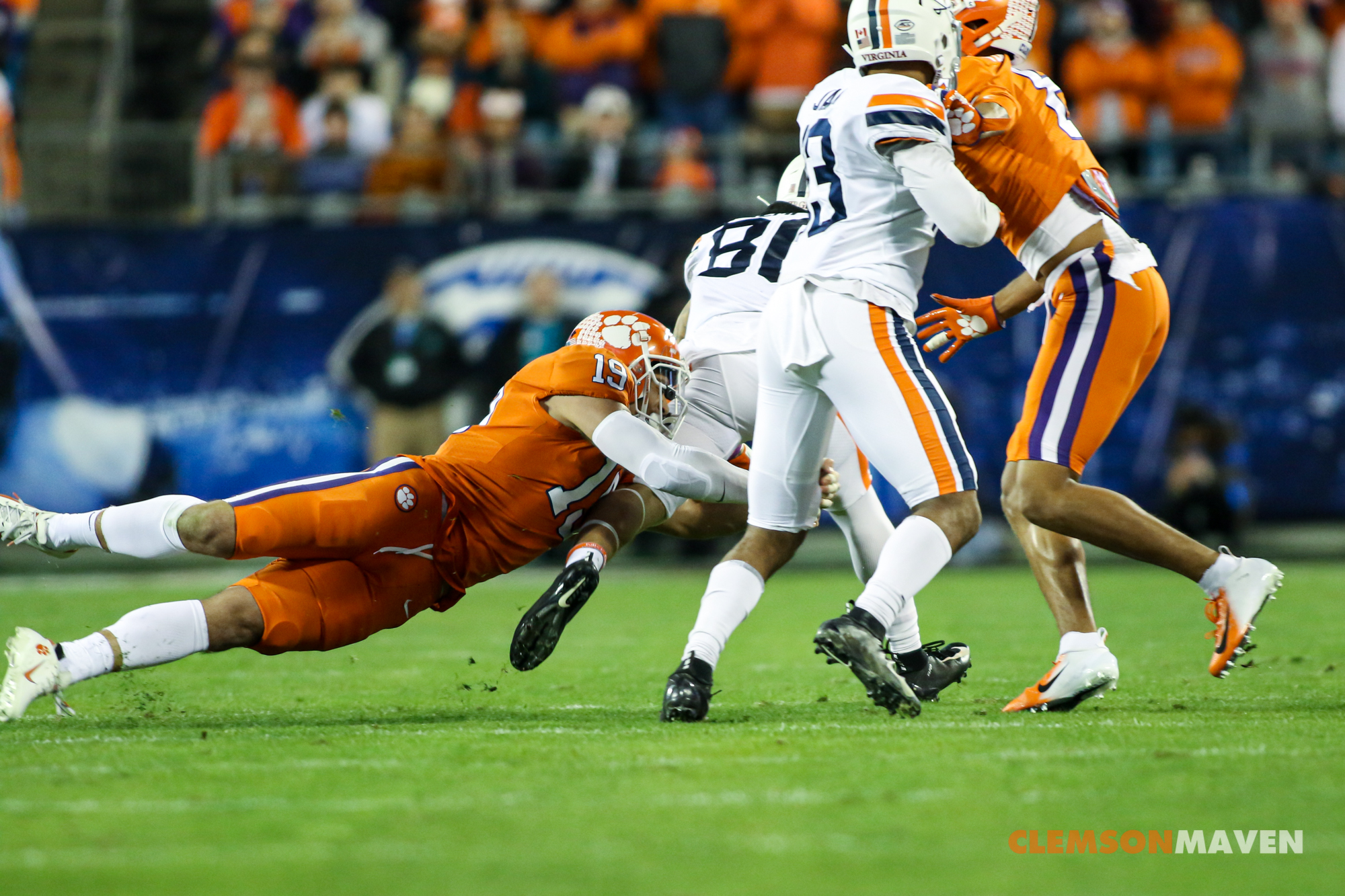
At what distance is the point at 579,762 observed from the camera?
3783 mm

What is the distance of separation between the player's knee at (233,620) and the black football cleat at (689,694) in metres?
1.16

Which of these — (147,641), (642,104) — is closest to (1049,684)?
(147,641)

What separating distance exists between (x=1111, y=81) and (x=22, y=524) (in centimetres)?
914

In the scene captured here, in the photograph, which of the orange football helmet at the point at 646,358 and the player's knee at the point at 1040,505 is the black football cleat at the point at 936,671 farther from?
the orange football helmet at the point at 646,358

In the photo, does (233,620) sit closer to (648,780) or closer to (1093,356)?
(648,780)

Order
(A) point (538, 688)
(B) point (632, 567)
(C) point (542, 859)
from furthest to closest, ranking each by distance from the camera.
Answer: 1. (B) point (632, 567)
2. (A) point (538, 688)
3. (C) point (542, 859)

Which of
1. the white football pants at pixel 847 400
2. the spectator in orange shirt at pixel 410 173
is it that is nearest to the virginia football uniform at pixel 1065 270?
the white football pants at pixel 847 400

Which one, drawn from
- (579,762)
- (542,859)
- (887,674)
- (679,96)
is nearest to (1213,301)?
(679,96)

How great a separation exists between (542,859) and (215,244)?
9330mm

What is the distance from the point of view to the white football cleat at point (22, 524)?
15.3ft

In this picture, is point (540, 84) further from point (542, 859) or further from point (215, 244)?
point (542, 859)

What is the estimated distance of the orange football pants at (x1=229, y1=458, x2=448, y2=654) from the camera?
4.54 m

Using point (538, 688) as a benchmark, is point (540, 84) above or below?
above

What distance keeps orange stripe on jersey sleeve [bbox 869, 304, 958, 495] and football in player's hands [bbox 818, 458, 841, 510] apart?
0.48 m
